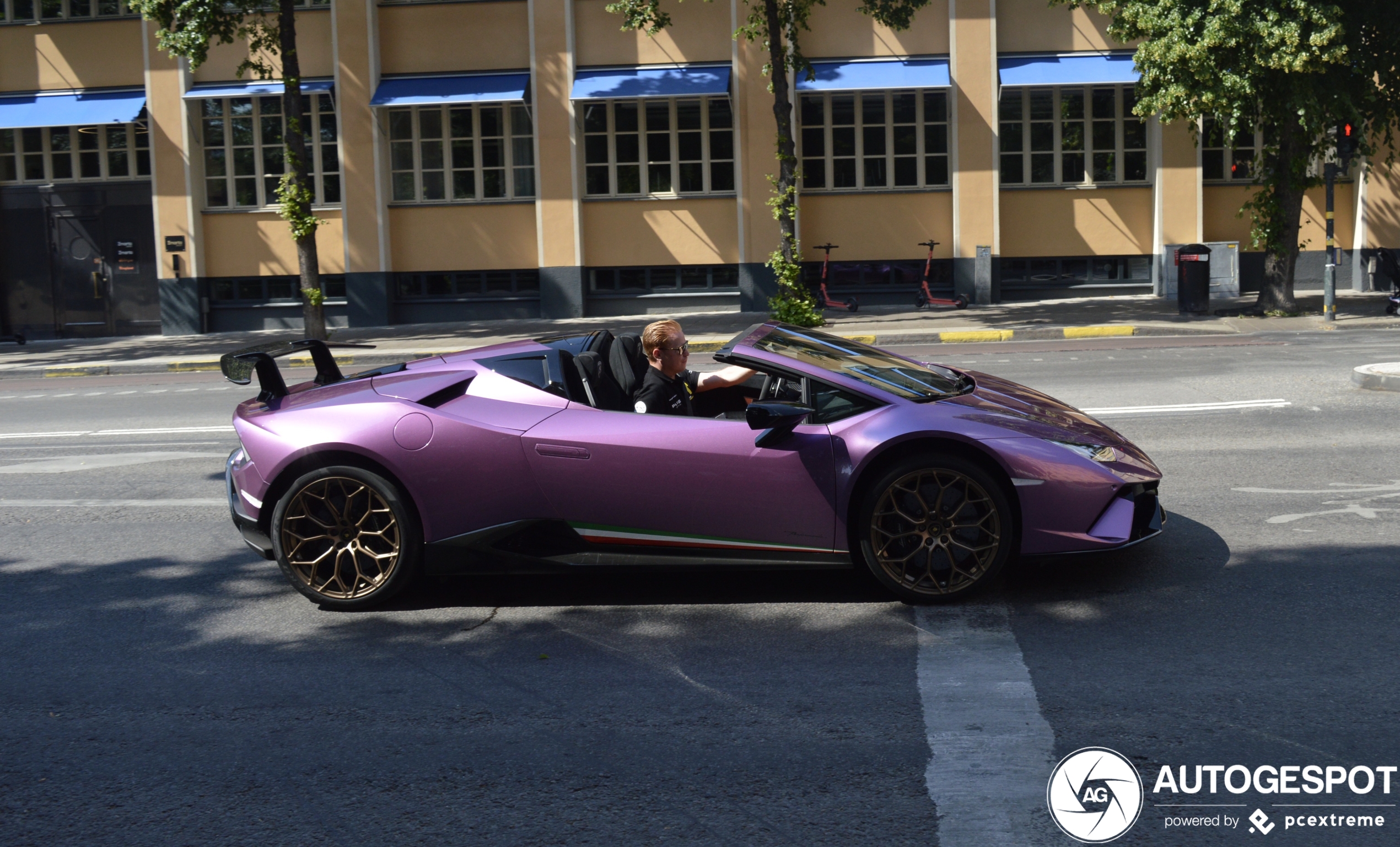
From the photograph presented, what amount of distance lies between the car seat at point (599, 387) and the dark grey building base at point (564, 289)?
19.4 meters

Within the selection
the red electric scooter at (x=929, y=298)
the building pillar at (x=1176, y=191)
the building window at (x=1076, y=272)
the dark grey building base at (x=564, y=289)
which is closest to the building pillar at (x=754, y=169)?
the red electric scooter at (x=929, y=298)

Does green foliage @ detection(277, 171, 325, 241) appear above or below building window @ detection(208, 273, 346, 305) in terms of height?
above

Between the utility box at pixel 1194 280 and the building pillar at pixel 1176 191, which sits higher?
the building pillar at pixel 1176 191

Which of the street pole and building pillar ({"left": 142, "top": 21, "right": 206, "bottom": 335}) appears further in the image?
building pillar ({"left": 142, "top": 21, "right": 206, "bottom": 335})

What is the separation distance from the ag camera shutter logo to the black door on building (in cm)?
2628

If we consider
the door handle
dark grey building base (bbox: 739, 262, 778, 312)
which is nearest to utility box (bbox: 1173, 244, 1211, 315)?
dark grey building base (bbox: 739, 262, 778, 312)

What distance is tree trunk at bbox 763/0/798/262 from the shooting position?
2120cm

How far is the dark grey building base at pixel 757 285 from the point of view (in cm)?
2509

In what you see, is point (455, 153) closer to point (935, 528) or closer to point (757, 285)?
point (757, 285)

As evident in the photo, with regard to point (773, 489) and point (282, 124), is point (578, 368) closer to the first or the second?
point (773, 489)

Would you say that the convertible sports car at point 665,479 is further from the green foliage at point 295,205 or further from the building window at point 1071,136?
the building window at point 1071,136

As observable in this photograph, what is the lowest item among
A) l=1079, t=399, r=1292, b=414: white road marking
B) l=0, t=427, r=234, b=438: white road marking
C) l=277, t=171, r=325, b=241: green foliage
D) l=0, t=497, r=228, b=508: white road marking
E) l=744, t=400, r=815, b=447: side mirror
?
l=0, t=497, r=228, b=508: white road marking

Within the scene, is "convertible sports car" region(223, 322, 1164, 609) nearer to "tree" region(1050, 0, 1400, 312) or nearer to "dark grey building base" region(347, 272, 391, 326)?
"tree" region(1050, 0, 1400, 312)

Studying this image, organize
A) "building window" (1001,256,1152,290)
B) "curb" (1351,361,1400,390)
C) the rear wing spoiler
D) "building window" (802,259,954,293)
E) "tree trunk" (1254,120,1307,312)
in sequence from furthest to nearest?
"building window" (1001,256,1152,290) < "building window" (802,259,954,293) < "tree trunk" (1254,120,1307,312) < "curb" (1351,361,1400,390) < the rear wing spoiler
